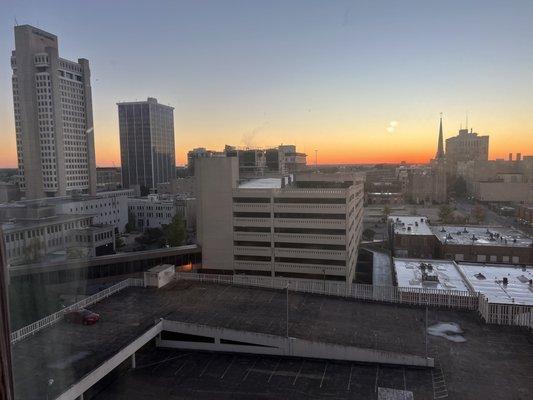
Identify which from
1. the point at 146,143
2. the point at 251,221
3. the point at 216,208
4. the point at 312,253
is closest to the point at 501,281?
the point at 312,253

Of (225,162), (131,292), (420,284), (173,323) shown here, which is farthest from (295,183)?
(173,323)

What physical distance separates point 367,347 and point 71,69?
6.22 meters

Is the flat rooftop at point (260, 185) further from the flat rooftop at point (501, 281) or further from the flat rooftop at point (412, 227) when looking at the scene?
the flat rooftop at point (501, 281)

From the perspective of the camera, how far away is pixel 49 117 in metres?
5.93

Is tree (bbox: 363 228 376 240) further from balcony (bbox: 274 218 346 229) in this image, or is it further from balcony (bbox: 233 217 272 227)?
balcony (bbox: 233 217 272 227)

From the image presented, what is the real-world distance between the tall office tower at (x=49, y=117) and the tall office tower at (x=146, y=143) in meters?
17.1

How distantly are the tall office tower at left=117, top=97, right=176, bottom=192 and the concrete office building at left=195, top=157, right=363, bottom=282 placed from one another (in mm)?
16004

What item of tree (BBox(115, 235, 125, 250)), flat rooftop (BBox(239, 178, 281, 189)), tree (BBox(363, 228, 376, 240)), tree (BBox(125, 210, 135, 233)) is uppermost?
flat rooftop (BBox(239, 178, 281, 189))

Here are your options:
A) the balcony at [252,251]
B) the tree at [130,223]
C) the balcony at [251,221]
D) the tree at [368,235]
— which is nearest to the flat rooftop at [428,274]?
the balcony at [252,251]

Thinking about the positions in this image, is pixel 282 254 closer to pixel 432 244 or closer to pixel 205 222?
pixel 205 222

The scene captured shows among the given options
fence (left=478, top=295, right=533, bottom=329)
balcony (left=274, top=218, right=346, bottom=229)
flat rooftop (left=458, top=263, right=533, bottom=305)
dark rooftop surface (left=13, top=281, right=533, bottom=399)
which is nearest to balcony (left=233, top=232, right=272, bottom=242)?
balcony (left=274, top=218, right=346, bottom=229)

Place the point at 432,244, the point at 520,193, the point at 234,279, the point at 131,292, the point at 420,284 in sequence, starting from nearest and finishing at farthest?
1. the point at 131,292
2. the point at 234,279
3. the point at 420,284
4. the point at 432,244
5. the point at 520,193

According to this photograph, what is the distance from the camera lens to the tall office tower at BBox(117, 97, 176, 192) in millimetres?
26995

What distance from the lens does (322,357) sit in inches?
209
